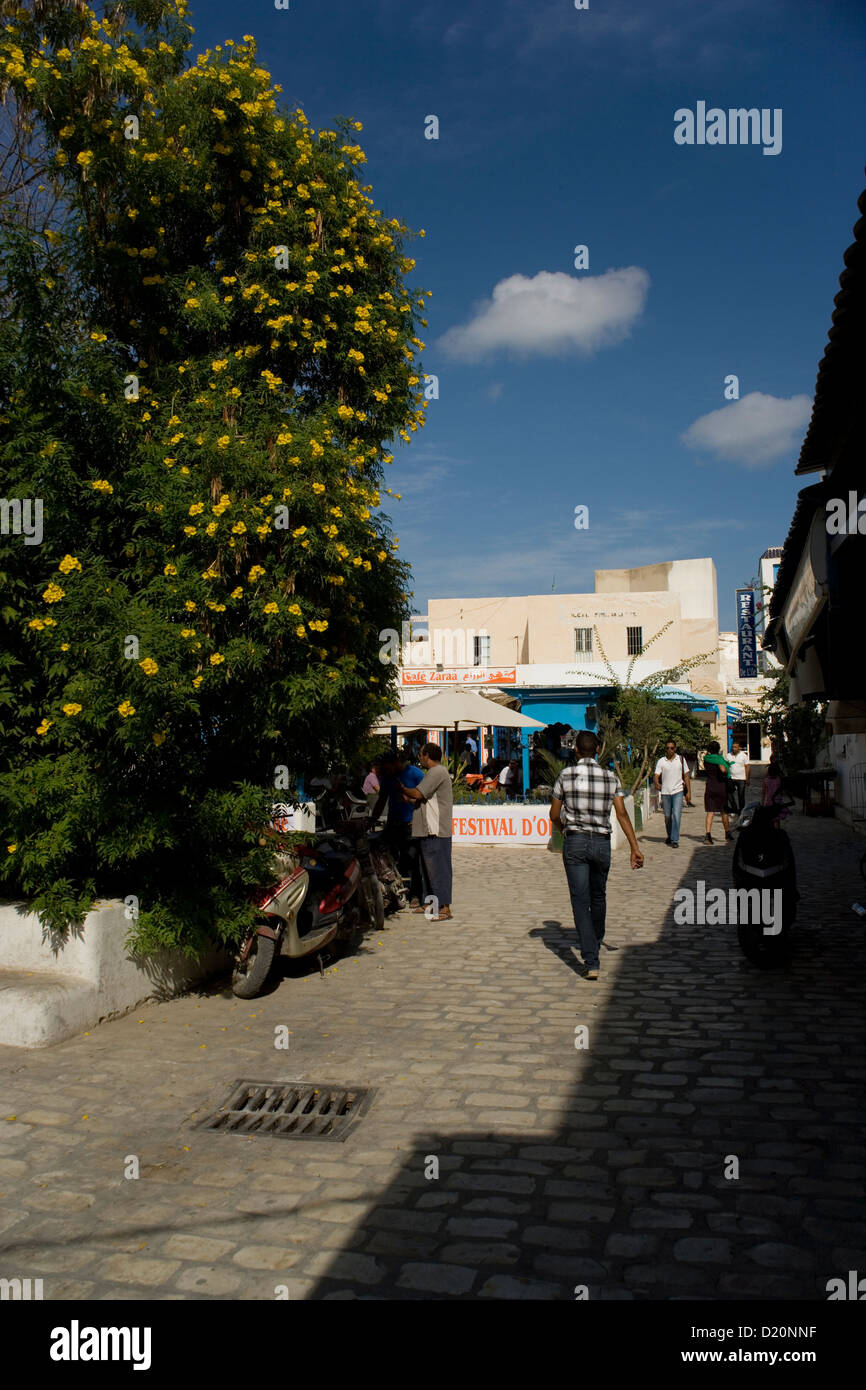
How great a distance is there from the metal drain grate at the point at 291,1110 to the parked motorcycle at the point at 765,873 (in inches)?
158

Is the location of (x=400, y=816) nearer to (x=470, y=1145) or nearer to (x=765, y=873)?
(x=765, y=873)

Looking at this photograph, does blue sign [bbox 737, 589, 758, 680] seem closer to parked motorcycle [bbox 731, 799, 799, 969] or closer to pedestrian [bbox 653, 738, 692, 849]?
pedestrian [bbox 653, 738, 692, 849]

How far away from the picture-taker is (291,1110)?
500 centimetres

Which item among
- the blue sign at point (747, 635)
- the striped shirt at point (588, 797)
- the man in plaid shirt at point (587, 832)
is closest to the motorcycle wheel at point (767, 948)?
the man in plaid shirt at point (587, 832)

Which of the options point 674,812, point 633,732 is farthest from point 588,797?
point 633,732

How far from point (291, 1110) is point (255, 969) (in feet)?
7.15

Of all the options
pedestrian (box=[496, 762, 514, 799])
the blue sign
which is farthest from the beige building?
pedestrian (box=[496, 762, 514, 799])

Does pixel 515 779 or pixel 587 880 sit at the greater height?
pixel 587 880

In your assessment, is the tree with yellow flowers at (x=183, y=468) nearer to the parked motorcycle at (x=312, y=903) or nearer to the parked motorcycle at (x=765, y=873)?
the parked motorcycle at (x=312, y=903)

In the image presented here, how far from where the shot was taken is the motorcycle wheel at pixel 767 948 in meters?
7.82

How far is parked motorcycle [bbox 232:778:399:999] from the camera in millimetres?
7152

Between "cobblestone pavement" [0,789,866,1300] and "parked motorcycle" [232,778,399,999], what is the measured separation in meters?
0.34

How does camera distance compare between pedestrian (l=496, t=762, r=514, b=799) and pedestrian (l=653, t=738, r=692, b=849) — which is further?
pedestrian (l=496, t=762, r=514, b=799)
